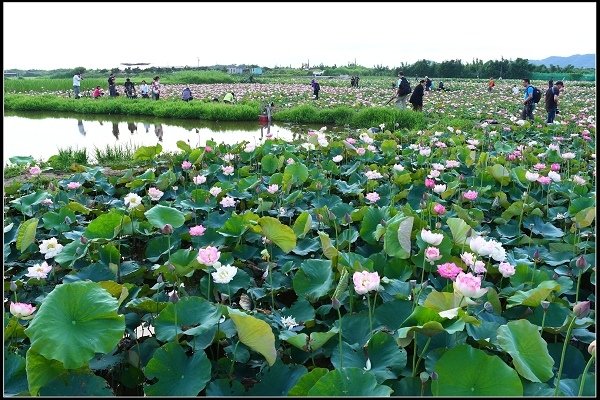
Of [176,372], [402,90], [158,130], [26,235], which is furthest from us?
[158,130]

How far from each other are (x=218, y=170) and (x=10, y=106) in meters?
16.4

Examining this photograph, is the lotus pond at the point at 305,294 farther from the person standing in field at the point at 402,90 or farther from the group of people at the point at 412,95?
the person standing in field at the point at 402,90

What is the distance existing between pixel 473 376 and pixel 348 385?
317mm

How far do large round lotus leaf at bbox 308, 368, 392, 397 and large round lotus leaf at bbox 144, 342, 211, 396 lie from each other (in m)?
0.37

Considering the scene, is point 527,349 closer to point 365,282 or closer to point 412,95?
point 365,282

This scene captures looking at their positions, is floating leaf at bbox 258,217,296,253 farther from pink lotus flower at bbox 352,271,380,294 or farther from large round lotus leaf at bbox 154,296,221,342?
pink lotus flower at bbox 352,271,380,294

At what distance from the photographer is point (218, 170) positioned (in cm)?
420

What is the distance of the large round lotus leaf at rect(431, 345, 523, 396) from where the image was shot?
4.18 ft

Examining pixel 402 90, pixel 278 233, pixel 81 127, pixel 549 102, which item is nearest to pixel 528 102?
pixel 549 102

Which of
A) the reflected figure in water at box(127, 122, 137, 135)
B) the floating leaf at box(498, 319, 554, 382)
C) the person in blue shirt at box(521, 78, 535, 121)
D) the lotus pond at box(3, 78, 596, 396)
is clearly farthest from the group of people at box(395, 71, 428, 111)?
the floating leaf at box(498, 319, 554, 382)

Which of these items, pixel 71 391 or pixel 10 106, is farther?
pixel 10 106

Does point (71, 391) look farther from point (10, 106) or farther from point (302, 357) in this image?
point (10, 106)

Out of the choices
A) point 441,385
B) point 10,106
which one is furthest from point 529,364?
point 10,106

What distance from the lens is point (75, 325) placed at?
1.46 meters
